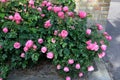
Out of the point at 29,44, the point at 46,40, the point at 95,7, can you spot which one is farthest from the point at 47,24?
the point at 95,7

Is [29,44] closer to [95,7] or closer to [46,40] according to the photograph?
[46,40]

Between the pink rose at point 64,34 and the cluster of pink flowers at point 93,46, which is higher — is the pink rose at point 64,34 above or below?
above

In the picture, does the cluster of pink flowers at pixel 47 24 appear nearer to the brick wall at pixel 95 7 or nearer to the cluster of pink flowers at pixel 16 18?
the cluster of pink flowers at pixel 16 18

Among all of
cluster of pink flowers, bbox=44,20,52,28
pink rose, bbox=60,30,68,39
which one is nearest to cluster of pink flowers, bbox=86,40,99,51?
pink rose, bbox=60,30,68,39

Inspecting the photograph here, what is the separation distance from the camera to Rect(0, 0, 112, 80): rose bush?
10.8ft

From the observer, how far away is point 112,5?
7.92 m

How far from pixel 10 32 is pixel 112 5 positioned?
17.0 feet

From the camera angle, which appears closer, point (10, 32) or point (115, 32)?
point (10, 32)

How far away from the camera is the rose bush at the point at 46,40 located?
330cm

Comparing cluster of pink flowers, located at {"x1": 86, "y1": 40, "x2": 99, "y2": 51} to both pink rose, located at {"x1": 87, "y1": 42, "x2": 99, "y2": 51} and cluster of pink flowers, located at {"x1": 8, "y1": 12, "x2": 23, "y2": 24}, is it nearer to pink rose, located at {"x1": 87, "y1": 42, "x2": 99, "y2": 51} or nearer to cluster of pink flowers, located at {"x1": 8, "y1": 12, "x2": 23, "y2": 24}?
pink rose, located at {"x1": 87, "y1": 42, "x2": 99, "y2": 51}

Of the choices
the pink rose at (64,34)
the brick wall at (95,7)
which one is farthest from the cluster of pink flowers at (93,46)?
the brick wall at (95,7)

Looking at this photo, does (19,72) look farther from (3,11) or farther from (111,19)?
(111,19)

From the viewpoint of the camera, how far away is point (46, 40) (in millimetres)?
3455

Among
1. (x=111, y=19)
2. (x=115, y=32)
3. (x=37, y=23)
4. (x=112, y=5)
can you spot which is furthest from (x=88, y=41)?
(x=112, y=5)
